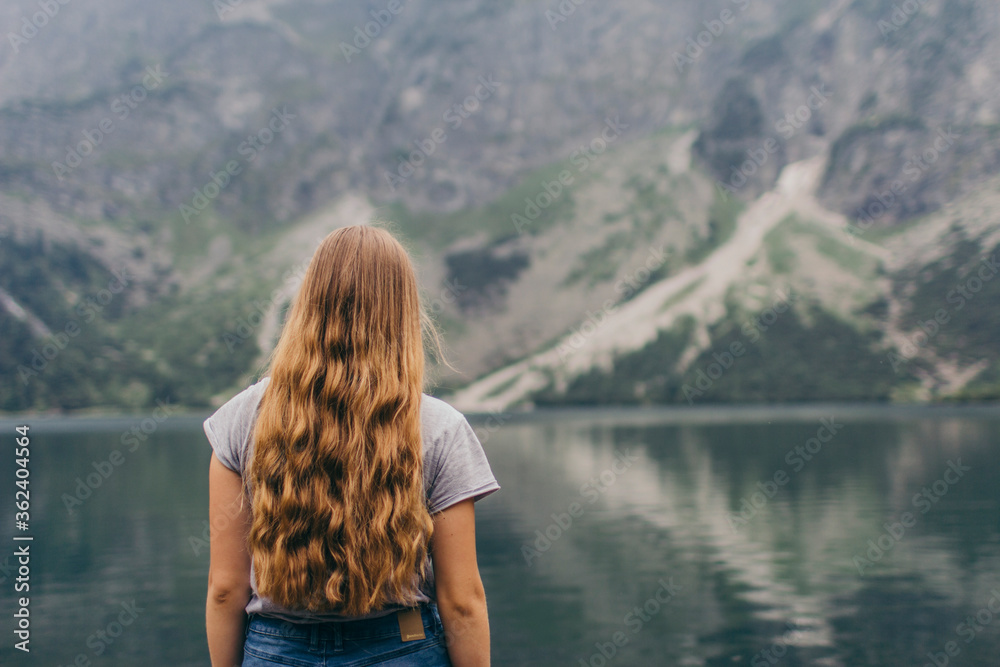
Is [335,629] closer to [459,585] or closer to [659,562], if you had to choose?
[459,585]

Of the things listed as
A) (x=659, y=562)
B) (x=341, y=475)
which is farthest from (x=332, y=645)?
(x=659, y=562)

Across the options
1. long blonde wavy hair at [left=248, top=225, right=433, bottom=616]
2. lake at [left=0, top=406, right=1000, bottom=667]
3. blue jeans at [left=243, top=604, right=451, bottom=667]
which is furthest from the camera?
lake at [left=0, top=406, right=1000, bottom=667]

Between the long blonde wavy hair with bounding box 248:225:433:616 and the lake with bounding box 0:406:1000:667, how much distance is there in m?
14.6

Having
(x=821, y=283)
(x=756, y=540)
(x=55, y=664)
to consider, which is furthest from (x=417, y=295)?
(x=821, y=283)

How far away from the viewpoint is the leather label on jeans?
3322 mm

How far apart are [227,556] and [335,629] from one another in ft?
1.97

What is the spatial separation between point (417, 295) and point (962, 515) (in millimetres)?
35977

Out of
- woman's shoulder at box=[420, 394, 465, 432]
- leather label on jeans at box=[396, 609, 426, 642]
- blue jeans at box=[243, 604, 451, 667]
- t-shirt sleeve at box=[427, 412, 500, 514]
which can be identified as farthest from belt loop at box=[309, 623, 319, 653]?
woman's shoulder at box=[420, 394, 465, 432]

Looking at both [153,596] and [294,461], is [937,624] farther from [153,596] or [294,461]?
[153,596]

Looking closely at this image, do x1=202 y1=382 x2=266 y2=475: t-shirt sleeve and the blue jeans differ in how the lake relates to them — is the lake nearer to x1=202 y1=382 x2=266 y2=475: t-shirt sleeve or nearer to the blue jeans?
the blue jeans

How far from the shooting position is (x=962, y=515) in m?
32.2

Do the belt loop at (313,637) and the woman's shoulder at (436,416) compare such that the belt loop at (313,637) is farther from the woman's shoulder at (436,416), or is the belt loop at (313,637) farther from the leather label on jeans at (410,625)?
the woman's shoulder at (436,416)

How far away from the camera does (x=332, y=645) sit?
10.7 ft

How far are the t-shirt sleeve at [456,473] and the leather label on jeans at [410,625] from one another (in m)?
0.48
